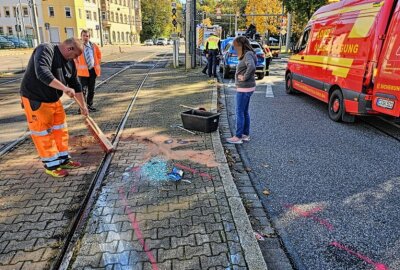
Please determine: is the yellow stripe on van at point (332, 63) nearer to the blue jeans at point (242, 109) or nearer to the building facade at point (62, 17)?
the blue jeans at point (242, 109)

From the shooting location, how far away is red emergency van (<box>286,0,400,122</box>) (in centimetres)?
641

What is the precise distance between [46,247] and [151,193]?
1353 mm

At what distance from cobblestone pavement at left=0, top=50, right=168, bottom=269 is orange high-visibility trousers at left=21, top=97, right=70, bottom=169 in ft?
0.97

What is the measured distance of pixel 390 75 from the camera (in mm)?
6352

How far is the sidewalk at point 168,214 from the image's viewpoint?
9.86ft

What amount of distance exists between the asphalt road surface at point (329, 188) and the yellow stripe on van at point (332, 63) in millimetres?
1188

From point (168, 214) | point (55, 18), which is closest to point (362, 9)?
point (168, 214)

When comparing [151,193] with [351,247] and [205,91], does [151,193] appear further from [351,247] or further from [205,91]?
[205,91]

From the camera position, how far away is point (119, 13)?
77688mm

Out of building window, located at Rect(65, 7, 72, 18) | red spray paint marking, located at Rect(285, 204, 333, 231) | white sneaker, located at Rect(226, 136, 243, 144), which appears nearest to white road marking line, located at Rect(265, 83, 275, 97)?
white sneaker, located at Rect(226, 136, 243, 144)

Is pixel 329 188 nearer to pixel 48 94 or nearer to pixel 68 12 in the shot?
pixel 48 94

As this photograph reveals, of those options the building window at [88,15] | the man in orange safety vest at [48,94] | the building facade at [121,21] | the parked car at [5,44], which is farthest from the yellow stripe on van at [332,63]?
the building facade at [121,21]

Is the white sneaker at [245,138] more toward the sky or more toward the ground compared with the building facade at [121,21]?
more toward the ground

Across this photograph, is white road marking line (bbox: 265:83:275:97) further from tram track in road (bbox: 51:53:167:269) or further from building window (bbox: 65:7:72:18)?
building window (bbox: 65:7:72:18)
